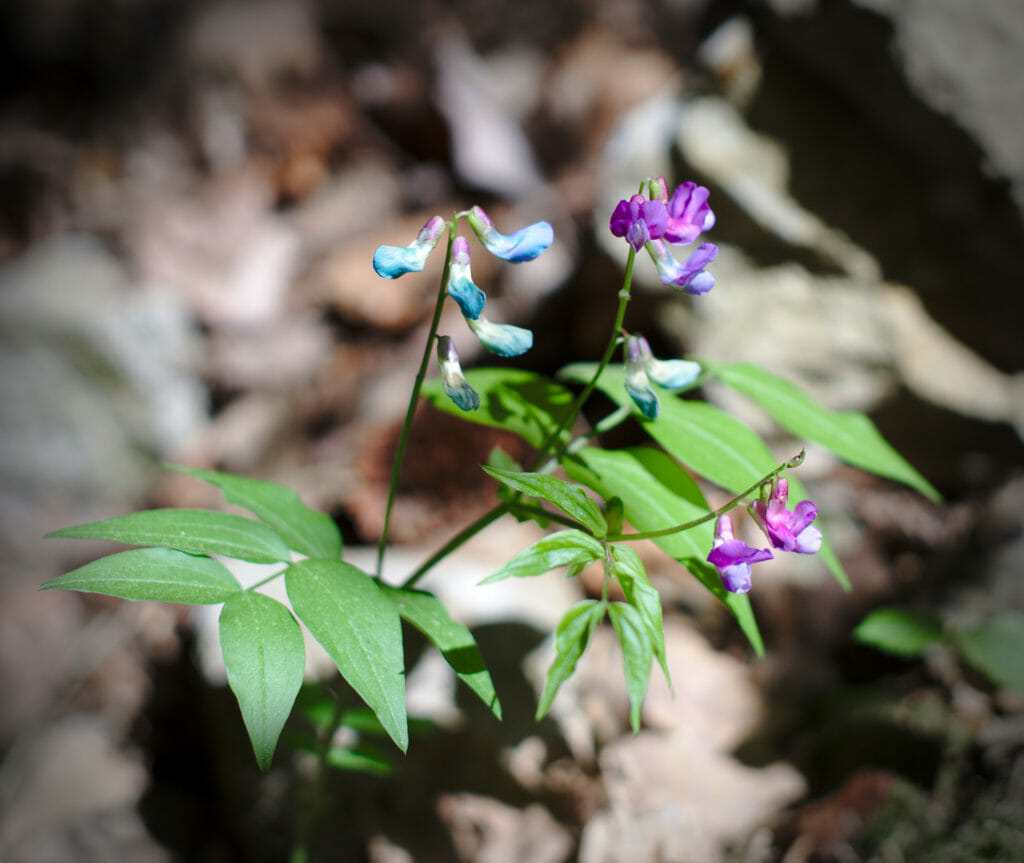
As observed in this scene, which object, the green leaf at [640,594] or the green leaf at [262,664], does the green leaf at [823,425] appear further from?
the green leaf at [262,664]

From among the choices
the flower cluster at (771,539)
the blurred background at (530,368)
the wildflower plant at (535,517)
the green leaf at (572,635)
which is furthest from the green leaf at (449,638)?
the blurred background at (530,368)

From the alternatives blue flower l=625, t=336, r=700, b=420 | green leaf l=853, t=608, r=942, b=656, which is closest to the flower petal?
blue flower l=625, t=336, r=700, b=420

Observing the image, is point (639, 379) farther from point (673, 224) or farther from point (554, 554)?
point (554, 554)

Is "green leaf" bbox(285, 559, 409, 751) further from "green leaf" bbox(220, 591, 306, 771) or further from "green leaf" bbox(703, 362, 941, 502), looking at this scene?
"green leaf" bbox(703, 362, 941, 502)

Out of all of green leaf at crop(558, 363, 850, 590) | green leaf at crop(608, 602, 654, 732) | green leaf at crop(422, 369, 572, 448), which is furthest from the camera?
green leaf at crop(422, 369, 572, 448)

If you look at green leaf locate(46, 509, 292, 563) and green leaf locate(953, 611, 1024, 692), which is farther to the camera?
green leaf locate(953, 611, 1024, 692)

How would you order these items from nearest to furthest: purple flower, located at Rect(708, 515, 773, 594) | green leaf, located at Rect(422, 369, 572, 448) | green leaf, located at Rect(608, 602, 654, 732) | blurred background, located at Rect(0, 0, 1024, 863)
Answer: green leaf, located at Rect(608, 602, 654, 732), purple flower, located at Rect(708, 515, 773, 594), green leaf, located at Rect(422, 369, 572, 448), blurred background, located at Rect(0, 0, 1024, 863)

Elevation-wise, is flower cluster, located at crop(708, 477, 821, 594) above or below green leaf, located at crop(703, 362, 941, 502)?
below

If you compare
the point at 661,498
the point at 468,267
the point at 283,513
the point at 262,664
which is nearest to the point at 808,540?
the point at 661,498
